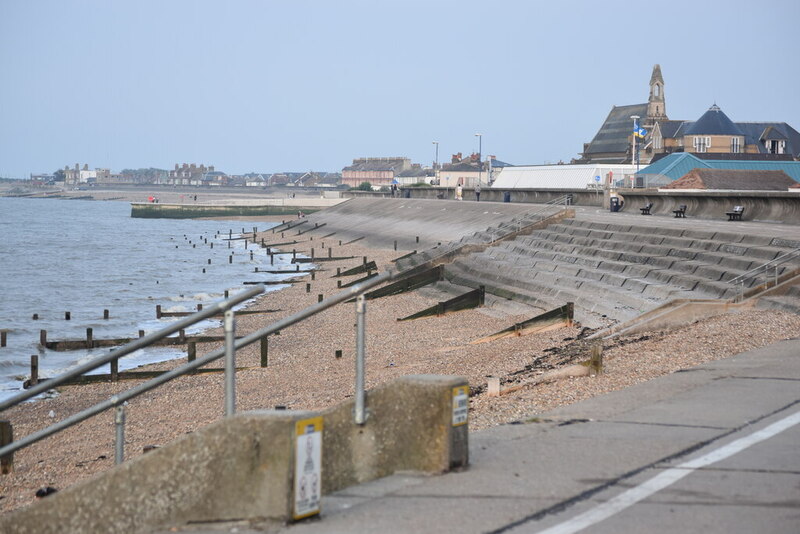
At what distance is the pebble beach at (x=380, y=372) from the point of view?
1228 centimetres

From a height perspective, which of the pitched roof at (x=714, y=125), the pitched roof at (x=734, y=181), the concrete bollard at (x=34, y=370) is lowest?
the concrete bollard at (x=34, y=370)

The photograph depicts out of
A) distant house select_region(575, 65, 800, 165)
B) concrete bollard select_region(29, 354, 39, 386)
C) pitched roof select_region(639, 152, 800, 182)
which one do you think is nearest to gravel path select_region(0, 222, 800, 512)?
concrete bollard select_region(29, 354, 39, 386)

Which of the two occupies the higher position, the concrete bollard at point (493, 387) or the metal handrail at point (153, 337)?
the metal handrail at point (153, 337)

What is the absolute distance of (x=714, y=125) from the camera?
372 feet

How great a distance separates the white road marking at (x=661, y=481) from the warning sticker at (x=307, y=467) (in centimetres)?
136

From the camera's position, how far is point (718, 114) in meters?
114

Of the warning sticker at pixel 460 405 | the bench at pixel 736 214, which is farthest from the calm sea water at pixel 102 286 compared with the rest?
the bench at pixel 736 214

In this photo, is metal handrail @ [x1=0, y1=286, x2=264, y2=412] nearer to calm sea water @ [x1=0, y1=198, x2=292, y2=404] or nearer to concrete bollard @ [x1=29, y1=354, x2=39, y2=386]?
concrete bollard @ [x1=29, y1=354, x2=39, y2=386]

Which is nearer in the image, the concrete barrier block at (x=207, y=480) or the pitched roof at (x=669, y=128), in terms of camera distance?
the concrete barrier block at (x=207, y=480)

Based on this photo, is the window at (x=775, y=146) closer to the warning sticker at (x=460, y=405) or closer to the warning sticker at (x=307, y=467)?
the warning sticker at (x=460, y=405)

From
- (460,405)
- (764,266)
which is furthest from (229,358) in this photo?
(764,266)

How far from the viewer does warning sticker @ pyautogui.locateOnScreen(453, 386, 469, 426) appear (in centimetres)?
656

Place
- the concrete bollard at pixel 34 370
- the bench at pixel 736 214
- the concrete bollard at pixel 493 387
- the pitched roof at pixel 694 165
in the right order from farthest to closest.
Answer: the pitched roof at pixel 694 165
the bench at pixel 736 214
the concrete bollard at pixel 34 370
the concrete bollard at pixel 493 387

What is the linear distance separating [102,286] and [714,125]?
83.0 metres
